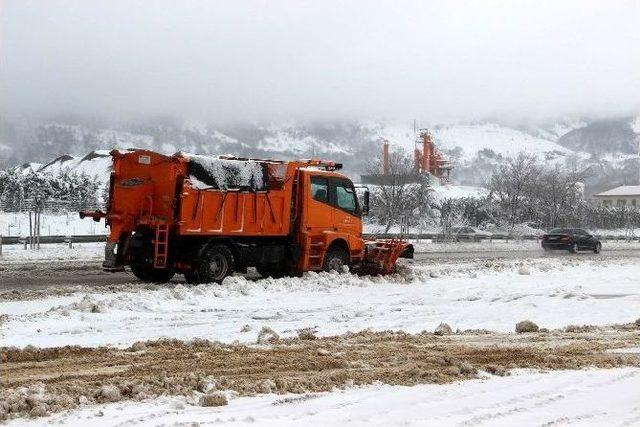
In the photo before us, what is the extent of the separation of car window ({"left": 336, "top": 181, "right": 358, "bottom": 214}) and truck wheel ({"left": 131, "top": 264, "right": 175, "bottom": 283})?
4367mm

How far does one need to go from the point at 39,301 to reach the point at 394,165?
163 ft

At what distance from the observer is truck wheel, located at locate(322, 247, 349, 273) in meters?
19.1

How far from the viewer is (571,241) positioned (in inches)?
1610

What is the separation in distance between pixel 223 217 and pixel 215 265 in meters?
1.05

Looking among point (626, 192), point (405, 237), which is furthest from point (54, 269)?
point (626, 192)

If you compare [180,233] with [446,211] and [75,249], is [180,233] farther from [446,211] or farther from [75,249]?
[446,211]

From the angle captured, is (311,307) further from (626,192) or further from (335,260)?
(626,192)

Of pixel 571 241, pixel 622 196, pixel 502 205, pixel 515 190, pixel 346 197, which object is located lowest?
pixel 571 241

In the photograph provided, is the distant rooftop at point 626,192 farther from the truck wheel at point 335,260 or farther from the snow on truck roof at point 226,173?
the snow on truck roof at point 226,173

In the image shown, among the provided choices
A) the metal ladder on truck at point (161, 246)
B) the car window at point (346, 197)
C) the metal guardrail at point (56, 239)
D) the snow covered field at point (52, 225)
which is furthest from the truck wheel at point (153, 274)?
the snow covered field at point (52, 225)

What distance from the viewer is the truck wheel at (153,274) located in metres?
17.9

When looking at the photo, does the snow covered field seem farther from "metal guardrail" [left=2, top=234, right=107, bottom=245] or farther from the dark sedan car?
the dark sedan car

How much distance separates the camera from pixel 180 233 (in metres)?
16.7

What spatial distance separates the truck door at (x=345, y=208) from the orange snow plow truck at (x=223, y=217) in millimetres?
29
